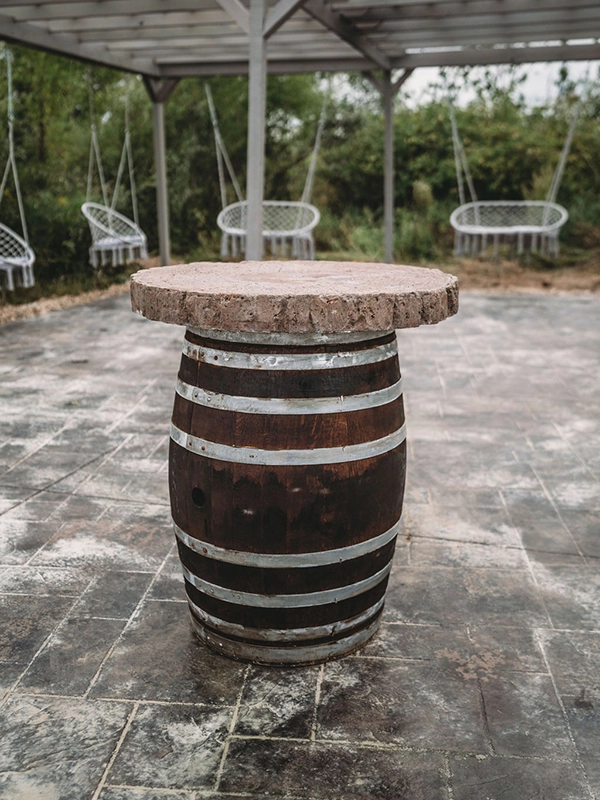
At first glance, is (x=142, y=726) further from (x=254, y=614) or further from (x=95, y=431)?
(x=95, y=431)

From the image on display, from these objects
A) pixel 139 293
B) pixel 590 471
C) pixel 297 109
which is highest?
pixel 297 109

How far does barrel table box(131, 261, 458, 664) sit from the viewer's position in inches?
69.0

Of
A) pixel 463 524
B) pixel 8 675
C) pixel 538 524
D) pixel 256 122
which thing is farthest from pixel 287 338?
pixel 256 122

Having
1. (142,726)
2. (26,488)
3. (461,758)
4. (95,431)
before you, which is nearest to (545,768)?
(461,758)

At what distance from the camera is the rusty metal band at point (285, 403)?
5.86ft

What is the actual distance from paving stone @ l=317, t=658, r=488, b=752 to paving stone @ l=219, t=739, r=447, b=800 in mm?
52

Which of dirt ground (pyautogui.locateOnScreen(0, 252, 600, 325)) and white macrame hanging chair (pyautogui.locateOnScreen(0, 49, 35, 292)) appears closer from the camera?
white macrame hanging chair (pyautogui.locateOnScreen(0, 49, 35, 292))

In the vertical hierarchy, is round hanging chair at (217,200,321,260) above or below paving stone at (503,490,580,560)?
above

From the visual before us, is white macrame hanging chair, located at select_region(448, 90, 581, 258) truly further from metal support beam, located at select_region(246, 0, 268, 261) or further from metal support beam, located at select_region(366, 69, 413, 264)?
metal support beam, located at select_region(246, 0, 268, 261)

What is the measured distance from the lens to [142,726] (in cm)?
178

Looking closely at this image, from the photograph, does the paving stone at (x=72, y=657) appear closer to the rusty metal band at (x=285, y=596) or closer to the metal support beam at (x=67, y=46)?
the rusty metal band at (x=285, y=596)

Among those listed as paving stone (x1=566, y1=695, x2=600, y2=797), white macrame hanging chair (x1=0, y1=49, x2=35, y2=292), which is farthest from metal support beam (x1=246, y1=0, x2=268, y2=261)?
paving stone (x1=566, y1=695, x2=600, y2=797)

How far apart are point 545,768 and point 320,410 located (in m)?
0.91

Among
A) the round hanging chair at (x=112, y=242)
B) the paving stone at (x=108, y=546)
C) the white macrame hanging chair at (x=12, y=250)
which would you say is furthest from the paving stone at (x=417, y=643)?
the round hanging chair at (x=112, y=242)
